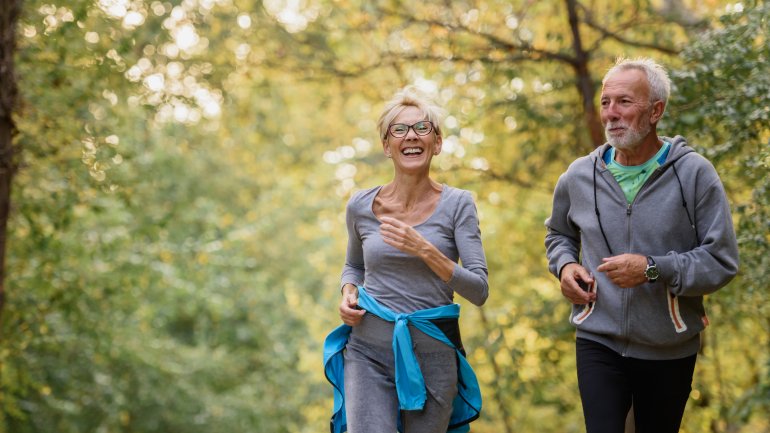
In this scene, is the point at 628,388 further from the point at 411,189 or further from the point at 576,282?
the point at 411,189

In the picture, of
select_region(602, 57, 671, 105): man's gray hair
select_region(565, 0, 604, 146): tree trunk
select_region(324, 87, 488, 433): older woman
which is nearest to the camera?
select_region(602, 57, 671, 105): man's gray hair

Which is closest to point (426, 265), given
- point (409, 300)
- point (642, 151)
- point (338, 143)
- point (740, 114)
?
point (409, 300)

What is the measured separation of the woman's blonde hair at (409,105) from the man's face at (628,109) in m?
0.78

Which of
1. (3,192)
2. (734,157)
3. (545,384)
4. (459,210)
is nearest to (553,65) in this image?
(545,384)

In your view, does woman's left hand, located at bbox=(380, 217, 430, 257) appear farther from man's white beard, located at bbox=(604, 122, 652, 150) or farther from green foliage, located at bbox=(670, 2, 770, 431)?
green foliage, located at bbox=(670, 2, 770, 431)

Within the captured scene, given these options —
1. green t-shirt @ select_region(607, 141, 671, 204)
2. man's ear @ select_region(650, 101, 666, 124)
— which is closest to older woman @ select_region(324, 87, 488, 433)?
green t-shirt @ select_region(607, 141, 671, 204)

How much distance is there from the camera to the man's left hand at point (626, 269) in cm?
357

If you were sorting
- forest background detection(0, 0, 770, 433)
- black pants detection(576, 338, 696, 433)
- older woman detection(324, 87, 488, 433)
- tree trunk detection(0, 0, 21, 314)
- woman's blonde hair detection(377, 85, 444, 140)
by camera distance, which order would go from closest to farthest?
black pants detection(576, 338, 696, 433) < older woman detection(324, 87, 488, 433) < woman's blonde hair detection(377, 85, 444, 140) < tree trunk detection(0, 0, 21, 314) < forest background detection(0, 0, 770, 433)

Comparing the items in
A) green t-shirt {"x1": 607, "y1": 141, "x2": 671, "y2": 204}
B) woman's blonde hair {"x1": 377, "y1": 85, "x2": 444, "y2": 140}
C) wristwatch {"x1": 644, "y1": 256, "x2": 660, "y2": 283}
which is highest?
woman's blonde hair {"x1": 377, "y1": 85, "x2": 444, "y2": 140}

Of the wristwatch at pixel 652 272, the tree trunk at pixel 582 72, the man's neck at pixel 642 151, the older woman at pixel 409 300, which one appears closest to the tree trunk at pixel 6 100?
the older woman at pixel 409 300

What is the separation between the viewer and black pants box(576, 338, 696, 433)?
371 centimetres

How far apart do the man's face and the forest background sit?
44.3 inches

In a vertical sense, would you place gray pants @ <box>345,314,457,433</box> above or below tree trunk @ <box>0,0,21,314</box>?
below

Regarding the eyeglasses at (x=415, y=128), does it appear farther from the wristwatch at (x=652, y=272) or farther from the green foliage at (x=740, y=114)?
the green foliage at (x=740, y=114)
